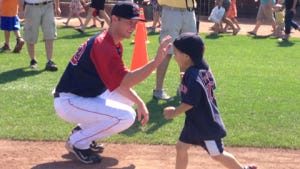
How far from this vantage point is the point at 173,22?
7426 millimetres

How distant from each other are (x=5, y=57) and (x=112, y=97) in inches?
219

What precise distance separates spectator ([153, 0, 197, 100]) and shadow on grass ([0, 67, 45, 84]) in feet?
7.91

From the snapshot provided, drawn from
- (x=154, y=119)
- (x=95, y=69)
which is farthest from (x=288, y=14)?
(x=95, y=69)

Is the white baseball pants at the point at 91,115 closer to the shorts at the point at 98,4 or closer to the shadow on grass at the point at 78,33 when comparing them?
the shadow on grass at the point at 78,33

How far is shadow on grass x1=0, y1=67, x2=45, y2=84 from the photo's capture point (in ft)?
28.5

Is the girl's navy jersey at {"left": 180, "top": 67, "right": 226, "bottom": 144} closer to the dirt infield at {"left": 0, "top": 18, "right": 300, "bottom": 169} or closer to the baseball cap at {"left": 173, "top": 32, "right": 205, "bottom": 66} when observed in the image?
the baseball cap at {"left": 173, "top": 32, "right": 205, "bottom": 66}

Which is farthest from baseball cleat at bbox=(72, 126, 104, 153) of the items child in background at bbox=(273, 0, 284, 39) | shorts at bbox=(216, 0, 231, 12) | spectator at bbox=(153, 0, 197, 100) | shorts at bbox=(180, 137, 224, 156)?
shorts at bbox=(216, 0, 231, 12)

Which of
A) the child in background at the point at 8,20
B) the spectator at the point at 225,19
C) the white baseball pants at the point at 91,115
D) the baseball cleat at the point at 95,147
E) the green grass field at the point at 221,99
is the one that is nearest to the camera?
the white baseball pants at the point at 91,115

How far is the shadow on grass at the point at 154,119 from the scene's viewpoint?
20.4 ft

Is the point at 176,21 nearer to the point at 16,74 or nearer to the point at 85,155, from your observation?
the point at 85,155

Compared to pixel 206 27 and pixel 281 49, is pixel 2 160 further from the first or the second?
pixel 206 27

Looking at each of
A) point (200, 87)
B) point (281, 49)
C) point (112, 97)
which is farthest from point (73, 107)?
point (281, 49)

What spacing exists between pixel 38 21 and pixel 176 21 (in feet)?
9.54

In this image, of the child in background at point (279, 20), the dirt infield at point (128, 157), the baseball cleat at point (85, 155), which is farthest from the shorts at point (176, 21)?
the child in background at point (279, 20)
